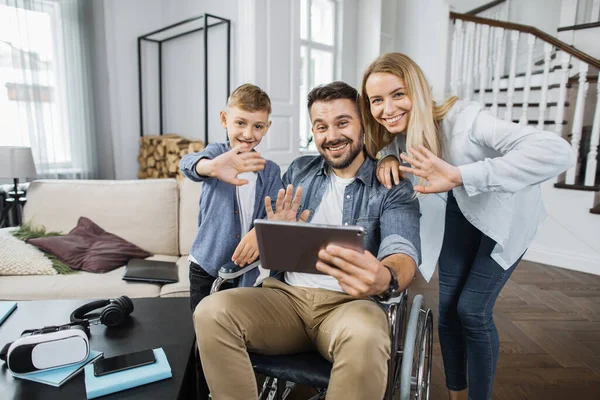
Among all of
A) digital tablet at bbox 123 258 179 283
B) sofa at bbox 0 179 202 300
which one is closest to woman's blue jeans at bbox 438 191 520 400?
digital tablet at bbox 123 258 179 283

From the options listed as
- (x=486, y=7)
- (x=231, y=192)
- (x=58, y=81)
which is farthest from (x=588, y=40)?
(x=58, y=81)

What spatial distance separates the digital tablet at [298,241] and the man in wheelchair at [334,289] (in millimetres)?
27

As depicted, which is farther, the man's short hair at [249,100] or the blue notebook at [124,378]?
the man's short hair at [249,100]

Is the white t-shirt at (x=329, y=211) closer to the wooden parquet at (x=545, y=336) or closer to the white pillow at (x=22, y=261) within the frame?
the wooden parquet at (x=545, y=336)

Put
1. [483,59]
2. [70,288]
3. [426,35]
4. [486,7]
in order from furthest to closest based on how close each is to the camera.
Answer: [486,7] < [426,35] < [483,59] < [70,288]

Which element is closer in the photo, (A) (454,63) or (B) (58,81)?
(B) (58,81)

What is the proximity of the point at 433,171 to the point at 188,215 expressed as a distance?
1.67 m

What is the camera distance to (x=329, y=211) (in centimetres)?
138

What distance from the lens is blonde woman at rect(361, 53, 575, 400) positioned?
1.09 m

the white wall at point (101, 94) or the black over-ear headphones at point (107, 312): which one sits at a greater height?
the white wall at point (101, 94)

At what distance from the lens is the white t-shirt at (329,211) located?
4.31 feet

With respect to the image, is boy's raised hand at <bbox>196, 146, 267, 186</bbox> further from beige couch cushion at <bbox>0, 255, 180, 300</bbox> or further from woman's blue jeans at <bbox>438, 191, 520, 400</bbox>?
beige couch cushion at <bbox>0, 255, 180, 300</bbox>

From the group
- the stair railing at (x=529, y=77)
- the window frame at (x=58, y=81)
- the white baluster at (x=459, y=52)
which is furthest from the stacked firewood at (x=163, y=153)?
the stair railing at (x=529, y=77)

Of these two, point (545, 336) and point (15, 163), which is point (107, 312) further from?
point (545, 336)
